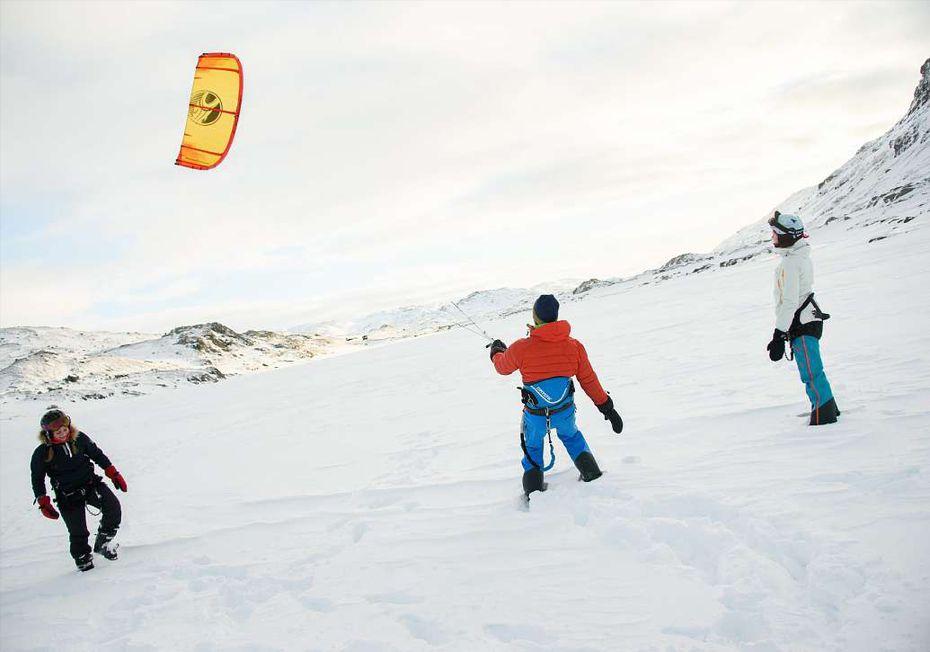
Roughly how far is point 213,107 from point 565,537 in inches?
444

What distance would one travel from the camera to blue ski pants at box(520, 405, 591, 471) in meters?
5.05

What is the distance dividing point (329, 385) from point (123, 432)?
7.54 meters

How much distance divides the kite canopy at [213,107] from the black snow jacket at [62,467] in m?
6.82

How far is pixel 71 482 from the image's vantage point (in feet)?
19.7

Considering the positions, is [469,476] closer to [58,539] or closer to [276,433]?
[58,539]

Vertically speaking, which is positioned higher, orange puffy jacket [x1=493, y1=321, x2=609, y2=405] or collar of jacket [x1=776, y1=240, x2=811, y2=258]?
collar of jacket [x1=776, y1=240, x2=811, y2=258]

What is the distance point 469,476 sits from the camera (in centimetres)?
648

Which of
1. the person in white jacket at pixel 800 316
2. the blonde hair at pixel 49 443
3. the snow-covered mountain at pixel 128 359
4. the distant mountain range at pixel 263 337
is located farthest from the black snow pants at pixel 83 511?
the snow-covered mountain at pixel 128 359

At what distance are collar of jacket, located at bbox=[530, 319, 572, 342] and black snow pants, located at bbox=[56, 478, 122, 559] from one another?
5.75 meters

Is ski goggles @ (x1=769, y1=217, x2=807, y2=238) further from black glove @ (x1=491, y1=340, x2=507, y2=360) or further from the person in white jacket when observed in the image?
black glove @ (x1=491, y1=340, x2=507, y2=360)

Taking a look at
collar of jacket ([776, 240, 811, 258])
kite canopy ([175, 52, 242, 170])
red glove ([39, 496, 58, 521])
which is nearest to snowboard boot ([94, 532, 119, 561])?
red glove ([39, 496, 58, 521])

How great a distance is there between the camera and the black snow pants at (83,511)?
5977 millimetres

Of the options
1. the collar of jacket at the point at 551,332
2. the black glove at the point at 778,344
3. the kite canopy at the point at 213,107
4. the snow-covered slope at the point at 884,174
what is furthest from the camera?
the snow-covered slope at the point at 884,174

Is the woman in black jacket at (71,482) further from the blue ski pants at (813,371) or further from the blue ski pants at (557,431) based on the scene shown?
the blue ski pants at (813,371)
